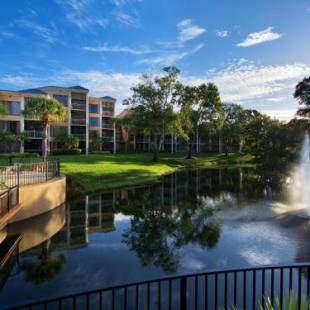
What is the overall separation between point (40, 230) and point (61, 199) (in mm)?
6308

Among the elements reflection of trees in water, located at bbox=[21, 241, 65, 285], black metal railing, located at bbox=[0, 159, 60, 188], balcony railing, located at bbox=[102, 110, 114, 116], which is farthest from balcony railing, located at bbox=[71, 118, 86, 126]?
reflection of trees in water, located at bbox=[21, 241, 65, 285]

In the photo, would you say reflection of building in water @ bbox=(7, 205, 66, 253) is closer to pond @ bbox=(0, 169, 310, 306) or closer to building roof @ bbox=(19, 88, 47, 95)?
pond @ bbox=(0, 169, 310, 306)

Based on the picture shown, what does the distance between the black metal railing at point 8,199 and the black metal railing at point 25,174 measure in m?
0.78

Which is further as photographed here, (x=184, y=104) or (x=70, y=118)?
(x=70, y=118)

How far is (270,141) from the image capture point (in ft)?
164

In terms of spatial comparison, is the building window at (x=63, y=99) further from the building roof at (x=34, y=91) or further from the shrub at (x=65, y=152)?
the shrub at (x=65, y=152)

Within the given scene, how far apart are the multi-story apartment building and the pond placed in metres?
39.2

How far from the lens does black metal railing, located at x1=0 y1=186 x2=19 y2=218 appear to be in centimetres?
1389

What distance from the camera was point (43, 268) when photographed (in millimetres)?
11070

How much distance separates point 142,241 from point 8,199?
6127mm

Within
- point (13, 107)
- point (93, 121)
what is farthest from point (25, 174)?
point (93, 121)

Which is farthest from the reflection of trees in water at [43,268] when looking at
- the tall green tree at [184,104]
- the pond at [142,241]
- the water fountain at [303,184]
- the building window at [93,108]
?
the building window at [93,108]

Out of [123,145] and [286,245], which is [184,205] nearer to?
[286,245]

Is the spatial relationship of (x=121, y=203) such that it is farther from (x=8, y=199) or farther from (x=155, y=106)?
(x=155, y=106)
